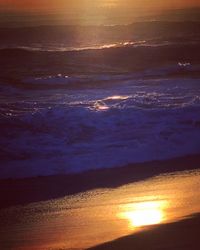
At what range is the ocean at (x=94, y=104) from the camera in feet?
29.1

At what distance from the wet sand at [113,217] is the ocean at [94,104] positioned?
48.1 inches

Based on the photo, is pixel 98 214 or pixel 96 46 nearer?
pixel 98 214

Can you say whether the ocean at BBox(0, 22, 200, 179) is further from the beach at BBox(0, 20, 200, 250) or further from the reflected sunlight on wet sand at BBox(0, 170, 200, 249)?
the reflected sunlight on wet sand at BBox(0, 170, 200, 249)

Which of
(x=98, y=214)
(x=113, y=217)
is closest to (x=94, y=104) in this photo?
(x=98, y=214)

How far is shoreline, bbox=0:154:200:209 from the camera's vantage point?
23.1ft

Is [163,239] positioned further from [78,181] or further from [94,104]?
[94,104]

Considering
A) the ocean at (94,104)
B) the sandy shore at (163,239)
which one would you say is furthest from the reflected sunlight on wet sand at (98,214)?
the ocean at (94,104)

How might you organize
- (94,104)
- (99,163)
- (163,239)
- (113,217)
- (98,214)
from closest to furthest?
(163,239) → (113,217) → (98,214) → (99,163) → (94,104)

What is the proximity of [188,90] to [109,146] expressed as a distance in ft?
21.3

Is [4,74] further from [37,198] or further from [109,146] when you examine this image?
[37,198]

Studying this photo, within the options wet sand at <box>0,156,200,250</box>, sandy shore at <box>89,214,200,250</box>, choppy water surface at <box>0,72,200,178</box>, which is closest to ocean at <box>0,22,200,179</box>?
choppy water surface at <box>0,72,200,178</box>

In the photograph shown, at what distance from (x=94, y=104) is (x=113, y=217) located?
23.7 ft

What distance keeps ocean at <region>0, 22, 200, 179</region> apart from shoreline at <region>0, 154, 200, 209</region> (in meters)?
0.23

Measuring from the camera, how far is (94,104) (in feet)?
42.2
